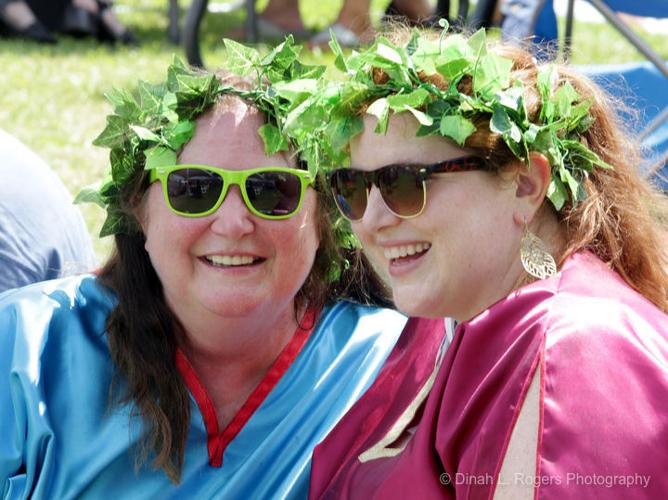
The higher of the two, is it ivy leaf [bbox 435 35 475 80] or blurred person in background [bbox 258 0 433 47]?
ivy leaf [bbox 435 35 475 80]

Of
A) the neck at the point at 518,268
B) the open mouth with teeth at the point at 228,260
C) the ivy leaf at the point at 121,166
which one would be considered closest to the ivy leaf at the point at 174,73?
the ivy leaf at the point at 121,166

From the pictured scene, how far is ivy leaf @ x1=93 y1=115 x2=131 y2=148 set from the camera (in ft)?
9.57

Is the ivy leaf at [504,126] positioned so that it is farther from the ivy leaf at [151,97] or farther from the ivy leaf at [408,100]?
the ivy leaf at [151,97]

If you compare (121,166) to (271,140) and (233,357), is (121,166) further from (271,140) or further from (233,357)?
(233,357)

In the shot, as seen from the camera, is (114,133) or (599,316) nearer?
(599,316)

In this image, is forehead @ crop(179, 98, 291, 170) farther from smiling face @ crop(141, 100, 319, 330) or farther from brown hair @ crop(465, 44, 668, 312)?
brown hair @ crop(465, 44, 668, 312)

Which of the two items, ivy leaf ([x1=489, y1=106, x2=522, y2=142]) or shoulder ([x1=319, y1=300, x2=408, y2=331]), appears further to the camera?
shoulder ([x1=319, y1=300, x2=408, y2=331])

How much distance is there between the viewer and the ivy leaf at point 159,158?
109 inches

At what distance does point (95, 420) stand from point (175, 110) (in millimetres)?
825

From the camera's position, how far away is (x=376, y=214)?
225cm

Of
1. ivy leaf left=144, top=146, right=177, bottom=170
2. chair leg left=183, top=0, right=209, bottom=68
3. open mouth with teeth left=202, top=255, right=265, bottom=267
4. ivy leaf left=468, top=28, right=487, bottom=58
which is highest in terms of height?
ivy leaf left=468, top=28, right=487, bottom=58

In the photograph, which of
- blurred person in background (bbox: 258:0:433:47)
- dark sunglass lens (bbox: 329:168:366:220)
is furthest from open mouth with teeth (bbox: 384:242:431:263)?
blurred person in background (bbox: 258:0:433:47)

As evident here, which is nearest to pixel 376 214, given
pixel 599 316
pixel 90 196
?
pixel 599 316

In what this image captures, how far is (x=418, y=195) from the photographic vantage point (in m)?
2.14
